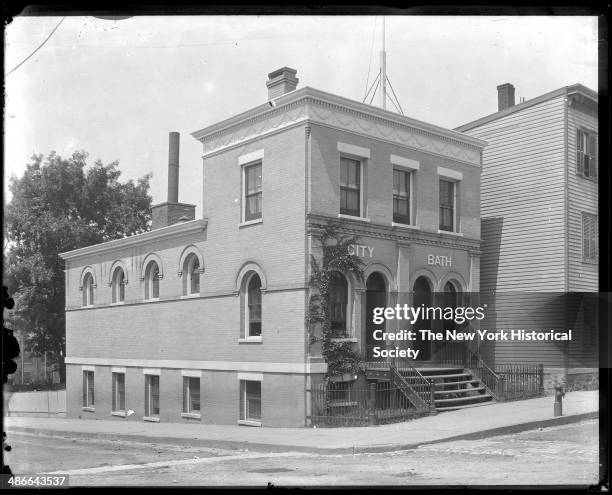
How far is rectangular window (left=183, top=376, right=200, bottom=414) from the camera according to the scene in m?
5.28

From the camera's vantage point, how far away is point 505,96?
202 inches

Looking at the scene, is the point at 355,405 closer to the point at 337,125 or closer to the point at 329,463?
the point at 329,463

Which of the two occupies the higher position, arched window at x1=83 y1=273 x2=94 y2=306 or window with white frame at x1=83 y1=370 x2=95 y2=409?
arched window at x1=83 y1=273 x2=94 y2=306

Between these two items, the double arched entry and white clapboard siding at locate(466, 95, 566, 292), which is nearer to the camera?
the double arched entry

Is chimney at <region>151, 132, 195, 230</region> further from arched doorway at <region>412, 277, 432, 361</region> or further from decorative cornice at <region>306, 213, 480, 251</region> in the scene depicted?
arched doorway at <region>412, 277, 432, 361</region>

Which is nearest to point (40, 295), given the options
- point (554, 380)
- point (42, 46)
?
point (42, 46)

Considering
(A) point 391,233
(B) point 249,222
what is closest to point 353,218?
(A) point 391,233

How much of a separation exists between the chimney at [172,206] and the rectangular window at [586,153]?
2.77 meters

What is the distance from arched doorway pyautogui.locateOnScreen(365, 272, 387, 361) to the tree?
173cm

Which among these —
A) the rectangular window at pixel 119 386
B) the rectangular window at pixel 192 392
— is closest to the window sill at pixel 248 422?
the rectangular window at pixel 192 392

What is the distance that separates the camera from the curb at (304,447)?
481cm

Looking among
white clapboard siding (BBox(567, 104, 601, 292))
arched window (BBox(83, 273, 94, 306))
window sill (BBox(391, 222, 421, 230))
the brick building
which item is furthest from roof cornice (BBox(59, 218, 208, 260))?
white clapboard siding (BBox(567, 104, 601, 292))

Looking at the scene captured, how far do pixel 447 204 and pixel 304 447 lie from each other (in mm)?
2214

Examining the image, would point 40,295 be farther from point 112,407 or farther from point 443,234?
point 443,234
